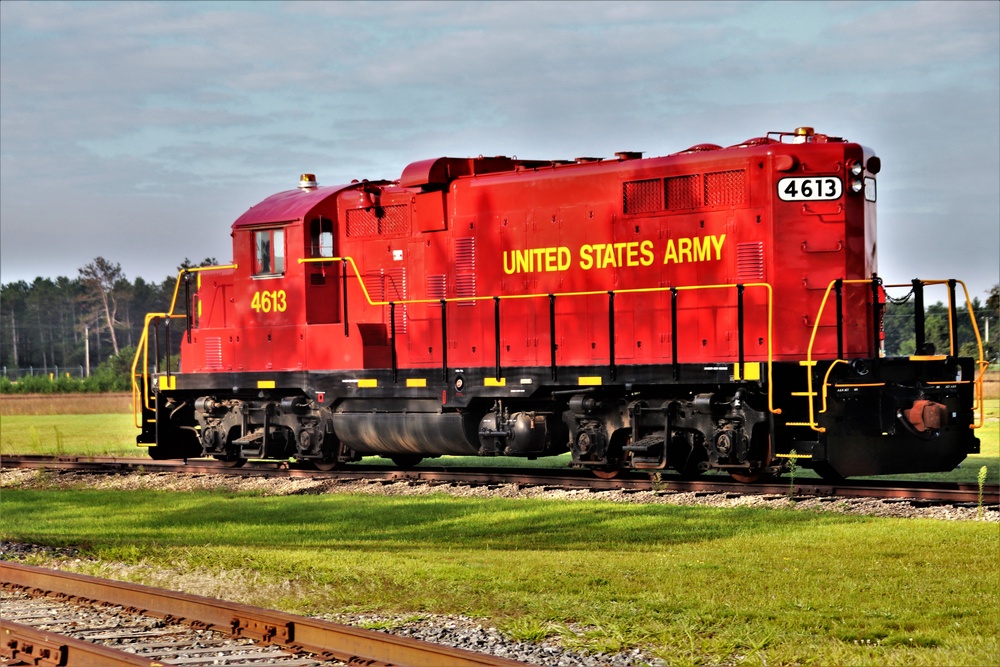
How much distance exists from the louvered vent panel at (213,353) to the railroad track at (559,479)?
1443 mm

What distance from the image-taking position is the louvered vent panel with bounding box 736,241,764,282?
43.2ft

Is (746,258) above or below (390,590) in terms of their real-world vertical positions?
above

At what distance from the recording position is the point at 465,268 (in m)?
15.4

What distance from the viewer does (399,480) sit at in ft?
50.9

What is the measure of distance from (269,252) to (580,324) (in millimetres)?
4952

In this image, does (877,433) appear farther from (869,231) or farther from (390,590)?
(390,590)

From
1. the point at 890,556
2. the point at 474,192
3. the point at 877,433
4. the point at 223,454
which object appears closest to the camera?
the point at 890,556

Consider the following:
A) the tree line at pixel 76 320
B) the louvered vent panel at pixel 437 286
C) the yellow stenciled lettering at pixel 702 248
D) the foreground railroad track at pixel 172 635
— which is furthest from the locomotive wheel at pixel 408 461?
the tree line at pixel 76 320

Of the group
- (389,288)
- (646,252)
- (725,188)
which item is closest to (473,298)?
(389,288)

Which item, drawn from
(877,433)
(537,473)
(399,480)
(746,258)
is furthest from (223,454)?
(877,433)

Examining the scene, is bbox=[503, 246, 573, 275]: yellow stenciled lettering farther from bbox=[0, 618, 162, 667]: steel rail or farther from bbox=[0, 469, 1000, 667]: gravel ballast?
bbox=[0, 618, 162, 667]: steel rail

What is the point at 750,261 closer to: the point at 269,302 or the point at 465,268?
the point at 465,268

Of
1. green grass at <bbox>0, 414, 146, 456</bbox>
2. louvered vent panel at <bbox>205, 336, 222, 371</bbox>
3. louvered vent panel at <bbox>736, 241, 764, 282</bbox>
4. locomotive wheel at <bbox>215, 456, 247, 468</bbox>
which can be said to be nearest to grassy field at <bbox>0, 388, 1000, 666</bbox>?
louvered vent panel at <bbox>736, 241, 764, 282</bbox>

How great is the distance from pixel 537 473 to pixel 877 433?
4.72 m
